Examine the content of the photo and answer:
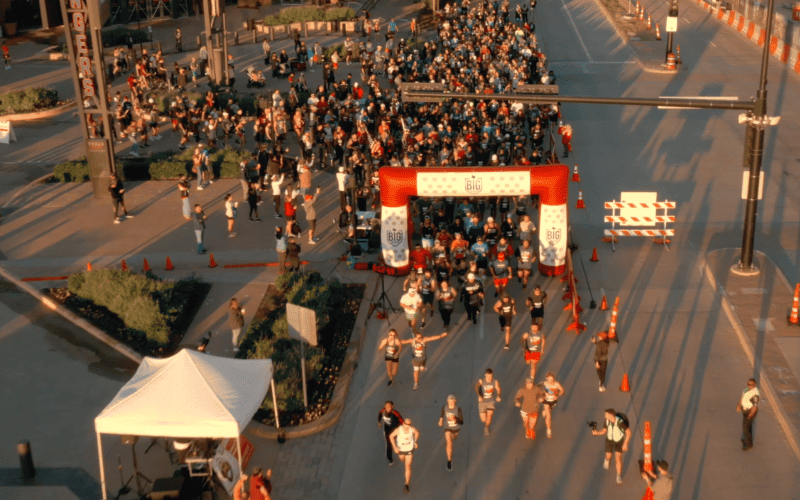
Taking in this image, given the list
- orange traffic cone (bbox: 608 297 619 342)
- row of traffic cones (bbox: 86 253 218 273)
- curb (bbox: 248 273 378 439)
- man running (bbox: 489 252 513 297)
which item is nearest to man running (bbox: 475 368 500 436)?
curb (bbox: 248 273 378 439)

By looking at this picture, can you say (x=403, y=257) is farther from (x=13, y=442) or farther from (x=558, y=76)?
(x=558, y=76)

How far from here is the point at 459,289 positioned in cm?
2391

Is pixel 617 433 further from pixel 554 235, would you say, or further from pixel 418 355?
pixel 554 235

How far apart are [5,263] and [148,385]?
1302 centimetres

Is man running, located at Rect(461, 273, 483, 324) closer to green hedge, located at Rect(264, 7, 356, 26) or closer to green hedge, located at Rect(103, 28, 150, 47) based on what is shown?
green hedge, located at Rect(264, 7, 356, 26)

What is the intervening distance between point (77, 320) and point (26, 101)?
24384mm

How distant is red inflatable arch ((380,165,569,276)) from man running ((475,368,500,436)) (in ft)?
25.3

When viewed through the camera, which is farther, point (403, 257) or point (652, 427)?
point (403, 257)

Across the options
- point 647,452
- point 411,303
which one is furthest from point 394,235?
point 647,452

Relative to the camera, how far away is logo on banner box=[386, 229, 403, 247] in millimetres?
24719

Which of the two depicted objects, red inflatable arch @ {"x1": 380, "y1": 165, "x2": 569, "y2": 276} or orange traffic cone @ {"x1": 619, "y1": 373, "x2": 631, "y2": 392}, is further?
red inflatable arch @ {"x1": 380, "y1": 165, "x2": 569, "y2": 276}

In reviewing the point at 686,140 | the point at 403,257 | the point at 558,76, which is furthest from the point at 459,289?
the point at 558,76

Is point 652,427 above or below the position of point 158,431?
below

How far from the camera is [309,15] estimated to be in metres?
61.0
